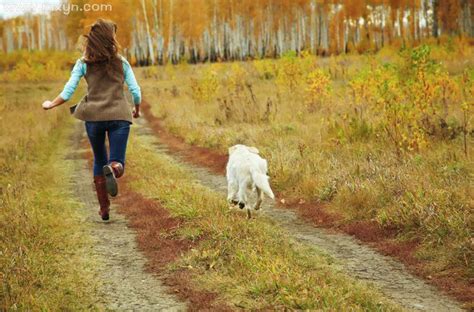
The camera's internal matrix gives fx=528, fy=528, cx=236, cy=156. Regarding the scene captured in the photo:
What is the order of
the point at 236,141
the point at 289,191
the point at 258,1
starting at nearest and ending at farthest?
the point at 289,191 → the point at 236,141 → the point at 258,1

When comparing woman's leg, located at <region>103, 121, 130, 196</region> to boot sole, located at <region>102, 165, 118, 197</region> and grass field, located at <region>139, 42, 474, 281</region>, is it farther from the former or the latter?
grass field, located at <region>139, 42, 474, 281</region>

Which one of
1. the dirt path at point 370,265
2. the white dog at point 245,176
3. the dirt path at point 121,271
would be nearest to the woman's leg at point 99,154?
the dirt path at point 121,271

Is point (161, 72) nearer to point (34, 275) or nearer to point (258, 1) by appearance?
point (258, 1)

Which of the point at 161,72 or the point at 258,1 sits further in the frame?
the point at 258,1

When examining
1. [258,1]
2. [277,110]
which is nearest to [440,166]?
[277,110]

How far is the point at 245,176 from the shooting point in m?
6.23

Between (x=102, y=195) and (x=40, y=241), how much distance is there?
1.23 meters

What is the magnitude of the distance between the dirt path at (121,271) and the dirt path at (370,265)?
1.79m

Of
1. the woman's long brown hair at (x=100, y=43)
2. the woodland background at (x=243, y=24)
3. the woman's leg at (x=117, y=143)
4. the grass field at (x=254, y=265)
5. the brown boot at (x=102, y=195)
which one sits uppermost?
the woodland background at (x=243, y=24)

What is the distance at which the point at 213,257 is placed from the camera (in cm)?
498

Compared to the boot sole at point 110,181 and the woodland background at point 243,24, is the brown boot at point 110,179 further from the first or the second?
the woodland background at point 243,24

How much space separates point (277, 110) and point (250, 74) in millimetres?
13734

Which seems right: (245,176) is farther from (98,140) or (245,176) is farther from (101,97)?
(101,97)

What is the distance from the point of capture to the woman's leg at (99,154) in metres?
5.98
